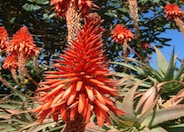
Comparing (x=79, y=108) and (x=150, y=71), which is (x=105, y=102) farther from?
(x=150, y=71)

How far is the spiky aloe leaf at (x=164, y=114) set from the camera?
169 cm

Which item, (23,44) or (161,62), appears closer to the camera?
(161,62)

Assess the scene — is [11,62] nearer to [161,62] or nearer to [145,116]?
[161,62]

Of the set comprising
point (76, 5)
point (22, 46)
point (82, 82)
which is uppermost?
point (76, 5)

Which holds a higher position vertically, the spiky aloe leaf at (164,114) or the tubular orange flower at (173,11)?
the tubular orange flower at (173,11)

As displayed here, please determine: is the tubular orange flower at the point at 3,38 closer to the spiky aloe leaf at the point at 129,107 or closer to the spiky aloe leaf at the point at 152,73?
the spiky aloe leaf at the point at 152,73

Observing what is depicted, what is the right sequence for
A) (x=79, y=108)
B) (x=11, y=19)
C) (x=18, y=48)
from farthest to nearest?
(x=11, y=19)
(x=18, y=48)
(x=79, y=108)

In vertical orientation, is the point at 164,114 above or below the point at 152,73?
below

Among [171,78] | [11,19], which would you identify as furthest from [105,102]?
[11,19]

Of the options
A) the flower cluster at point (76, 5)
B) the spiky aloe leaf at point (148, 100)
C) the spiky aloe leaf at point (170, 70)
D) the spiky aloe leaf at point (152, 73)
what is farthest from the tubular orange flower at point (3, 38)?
the spiky aloe leaf at point (148, 100)

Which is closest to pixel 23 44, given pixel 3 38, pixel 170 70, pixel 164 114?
pixel 3 38

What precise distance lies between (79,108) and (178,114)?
2.45 feet

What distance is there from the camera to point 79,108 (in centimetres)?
110

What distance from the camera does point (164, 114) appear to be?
171 cm
